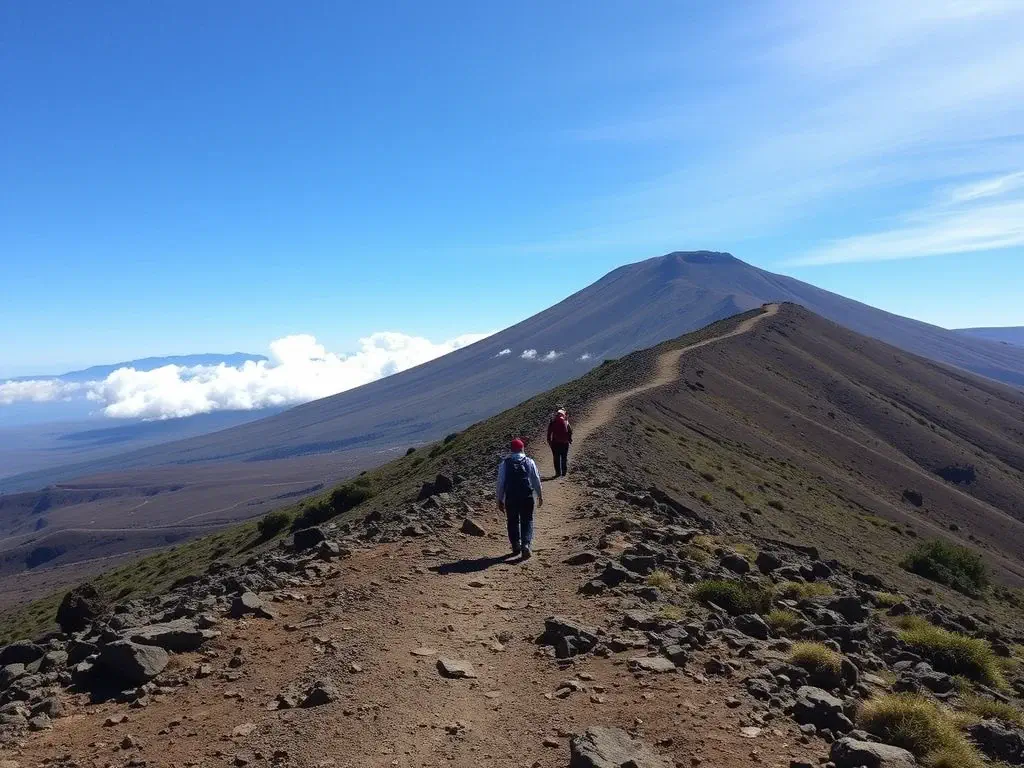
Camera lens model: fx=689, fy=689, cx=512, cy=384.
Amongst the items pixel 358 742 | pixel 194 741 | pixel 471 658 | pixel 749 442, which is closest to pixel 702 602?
pixel 471 658

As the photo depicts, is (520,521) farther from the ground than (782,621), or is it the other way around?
(520,521)

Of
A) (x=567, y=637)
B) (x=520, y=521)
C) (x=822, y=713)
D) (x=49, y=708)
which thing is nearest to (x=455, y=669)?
(x=567, y=637)

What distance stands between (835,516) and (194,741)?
95.4ft

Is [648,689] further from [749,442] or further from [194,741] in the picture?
[749,442]

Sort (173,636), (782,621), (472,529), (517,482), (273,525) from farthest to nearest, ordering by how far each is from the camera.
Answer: (273,525) < (472,529) < (517,482) < (782,621) < (173,636)

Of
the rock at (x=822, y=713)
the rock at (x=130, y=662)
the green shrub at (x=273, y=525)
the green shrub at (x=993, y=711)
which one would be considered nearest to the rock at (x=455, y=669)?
the rock at (x=130, y=662)

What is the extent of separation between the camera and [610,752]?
225 inches

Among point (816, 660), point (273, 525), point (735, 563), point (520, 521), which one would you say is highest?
point (520, 521)

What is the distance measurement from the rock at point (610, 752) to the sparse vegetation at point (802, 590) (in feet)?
20.4

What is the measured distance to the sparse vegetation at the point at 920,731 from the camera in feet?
20.0

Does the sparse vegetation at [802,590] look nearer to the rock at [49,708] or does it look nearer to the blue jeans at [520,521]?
the blue jeans at [520,521]

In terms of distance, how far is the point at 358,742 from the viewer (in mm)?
6277

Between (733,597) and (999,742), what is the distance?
12.2ft

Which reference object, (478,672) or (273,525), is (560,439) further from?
(273,525)
